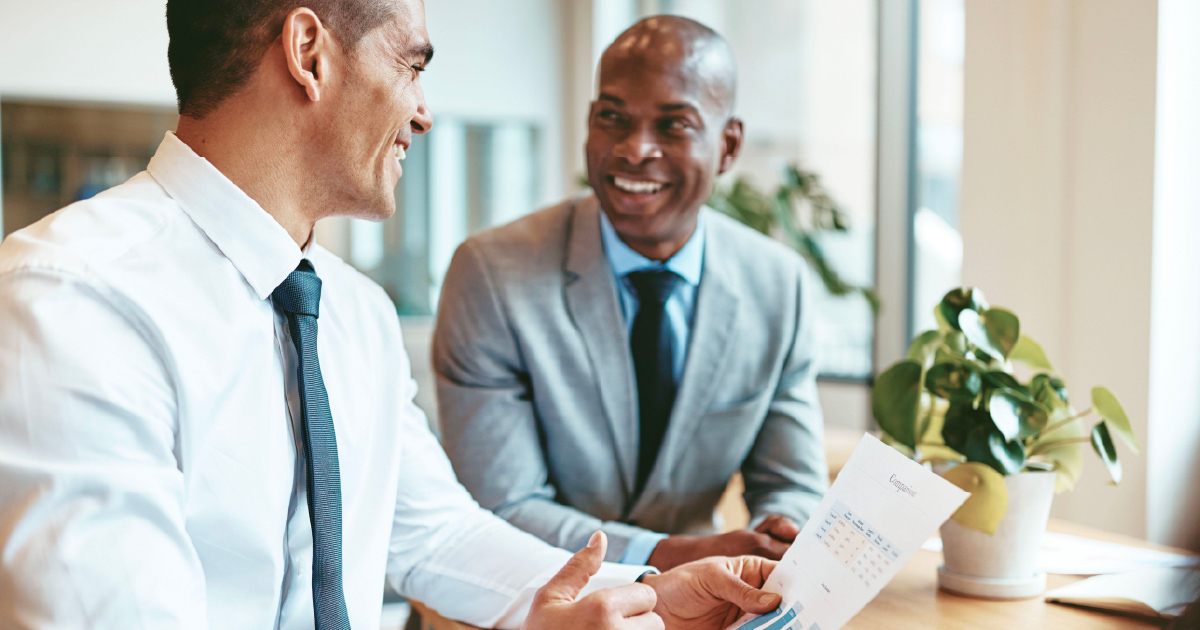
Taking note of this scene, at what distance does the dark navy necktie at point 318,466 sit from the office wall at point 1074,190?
→ 4.85ft

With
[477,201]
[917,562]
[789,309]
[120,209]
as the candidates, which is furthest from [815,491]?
[477,201]

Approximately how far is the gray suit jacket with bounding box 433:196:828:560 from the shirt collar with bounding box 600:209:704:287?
0.06ft

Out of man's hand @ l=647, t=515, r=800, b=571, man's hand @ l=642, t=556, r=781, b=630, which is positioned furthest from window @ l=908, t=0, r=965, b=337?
man's hand @ l=642, t=556, r=781, b=630

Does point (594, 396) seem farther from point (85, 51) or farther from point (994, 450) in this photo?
point (85, 51)

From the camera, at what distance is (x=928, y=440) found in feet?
4.24

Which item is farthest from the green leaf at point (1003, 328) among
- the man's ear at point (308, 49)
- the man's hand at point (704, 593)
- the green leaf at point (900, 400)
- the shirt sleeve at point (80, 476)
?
the shirt sleeve at point (80, 476)

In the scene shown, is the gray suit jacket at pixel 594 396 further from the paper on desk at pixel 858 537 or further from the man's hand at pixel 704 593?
the paper on desk at pixel 858 537

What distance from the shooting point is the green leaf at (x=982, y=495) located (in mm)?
1138

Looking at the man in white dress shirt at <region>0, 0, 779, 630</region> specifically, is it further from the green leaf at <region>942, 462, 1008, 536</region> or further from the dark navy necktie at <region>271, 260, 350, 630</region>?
the green leaf at <region>942, 462, 1008, 536</region>

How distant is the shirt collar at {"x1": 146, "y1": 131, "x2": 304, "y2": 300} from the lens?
95cm

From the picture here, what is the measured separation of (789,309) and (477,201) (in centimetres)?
299

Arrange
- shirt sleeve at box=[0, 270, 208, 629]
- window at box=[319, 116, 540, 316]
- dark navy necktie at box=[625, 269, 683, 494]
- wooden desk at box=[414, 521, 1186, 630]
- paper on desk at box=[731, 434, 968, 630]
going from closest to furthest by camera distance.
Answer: shirt sleeve at box=[0, 270, 208, 629]
paper on desk at box=[731, 434, 968, 630]
wooden desk at box=[414, 521, 1186, 630]
dark navy necktie at box=[625, 269, 683, 494]
window at box=[319, 116, 540, 316]

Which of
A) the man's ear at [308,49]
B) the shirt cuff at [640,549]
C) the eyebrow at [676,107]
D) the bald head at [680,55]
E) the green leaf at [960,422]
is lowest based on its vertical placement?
the shirt cuff at [640,549]

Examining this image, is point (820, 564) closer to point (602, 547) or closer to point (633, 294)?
point (602, 547)
